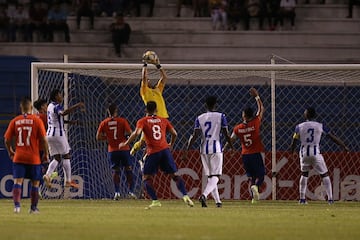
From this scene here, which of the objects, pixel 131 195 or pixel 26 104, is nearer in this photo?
pixel 26 104

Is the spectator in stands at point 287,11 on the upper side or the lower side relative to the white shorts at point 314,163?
upper

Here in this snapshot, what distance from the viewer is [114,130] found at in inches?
1085

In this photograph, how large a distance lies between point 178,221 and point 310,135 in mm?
7907

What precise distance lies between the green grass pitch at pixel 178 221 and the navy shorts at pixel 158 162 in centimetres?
75

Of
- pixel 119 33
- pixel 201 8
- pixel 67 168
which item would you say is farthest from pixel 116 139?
pixel 201 8

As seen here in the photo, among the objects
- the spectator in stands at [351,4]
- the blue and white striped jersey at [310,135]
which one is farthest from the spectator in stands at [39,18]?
the blue and white striped jersey at [310,135]

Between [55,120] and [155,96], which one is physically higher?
[155,96]

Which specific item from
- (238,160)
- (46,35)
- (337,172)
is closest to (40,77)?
(238,160)

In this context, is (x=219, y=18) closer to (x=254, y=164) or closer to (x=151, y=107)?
(x=254, y=164)

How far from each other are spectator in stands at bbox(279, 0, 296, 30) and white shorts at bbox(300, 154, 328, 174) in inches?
525

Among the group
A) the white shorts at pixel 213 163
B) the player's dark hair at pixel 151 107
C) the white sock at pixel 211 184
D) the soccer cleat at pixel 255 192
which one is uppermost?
the player's dark hair at pixel 151 107

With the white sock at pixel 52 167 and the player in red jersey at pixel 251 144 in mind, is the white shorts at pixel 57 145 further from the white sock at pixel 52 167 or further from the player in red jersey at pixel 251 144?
the player in red jersey at pixel 251 144

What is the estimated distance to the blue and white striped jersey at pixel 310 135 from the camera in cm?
2627

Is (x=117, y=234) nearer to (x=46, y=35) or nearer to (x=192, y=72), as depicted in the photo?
(x=192, y=72)
